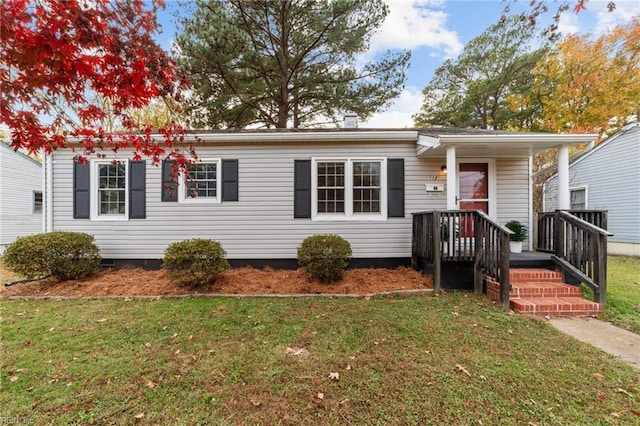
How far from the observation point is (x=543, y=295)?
4332 mm

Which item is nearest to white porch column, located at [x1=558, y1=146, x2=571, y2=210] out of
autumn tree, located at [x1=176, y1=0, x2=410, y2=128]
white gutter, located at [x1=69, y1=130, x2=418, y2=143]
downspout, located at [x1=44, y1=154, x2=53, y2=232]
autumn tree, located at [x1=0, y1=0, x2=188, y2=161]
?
white gutter, located at [x1=69, y1=130, x2=418, y2=143]

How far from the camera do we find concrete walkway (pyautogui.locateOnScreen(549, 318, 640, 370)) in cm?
291

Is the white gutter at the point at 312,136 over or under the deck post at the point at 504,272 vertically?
over

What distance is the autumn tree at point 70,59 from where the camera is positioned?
2.22 m

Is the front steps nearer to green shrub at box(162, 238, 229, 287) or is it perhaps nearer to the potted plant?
the potted plant

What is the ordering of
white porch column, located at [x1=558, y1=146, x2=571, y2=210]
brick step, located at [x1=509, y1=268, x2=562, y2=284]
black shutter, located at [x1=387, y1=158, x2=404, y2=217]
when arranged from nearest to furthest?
brick step, located at [x1=509, y1=268, x2=562, y2=284]
white porch column, located at [x1=558, y1=146, x2=571, y2=210]
black shutter, located at [x1=387, y1=158, x2=404, y2=217]

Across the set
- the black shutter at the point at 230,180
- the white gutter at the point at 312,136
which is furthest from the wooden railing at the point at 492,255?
the black shutter at the point at 230,180

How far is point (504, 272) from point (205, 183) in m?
5.96

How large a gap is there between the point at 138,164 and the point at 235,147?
7.11 feet

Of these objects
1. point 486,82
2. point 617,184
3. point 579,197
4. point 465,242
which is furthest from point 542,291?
point 486,82

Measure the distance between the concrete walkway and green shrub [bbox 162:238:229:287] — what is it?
5.14 metres

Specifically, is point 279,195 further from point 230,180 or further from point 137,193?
point 137,193

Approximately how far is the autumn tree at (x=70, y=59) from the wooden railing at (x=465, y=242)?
4478 mm

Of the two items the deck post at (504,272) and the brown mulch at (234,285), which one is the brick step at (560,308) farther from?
the brown mulch at (234,285)
